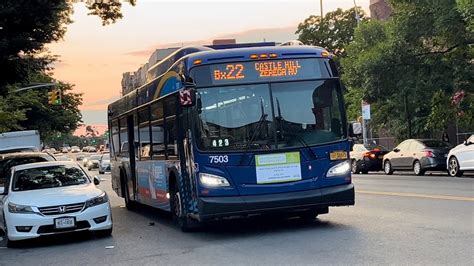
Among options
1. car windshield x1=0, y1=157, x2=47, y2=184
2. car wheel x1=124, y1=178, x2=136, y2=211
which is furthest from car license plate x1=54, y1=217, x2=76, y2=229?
car wheel x1=124, y1=178, x2=136, y2=211

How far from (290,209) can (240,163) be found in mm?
1092

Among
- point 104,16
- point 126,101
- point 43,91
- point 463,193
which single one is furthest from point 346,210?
point 43,91

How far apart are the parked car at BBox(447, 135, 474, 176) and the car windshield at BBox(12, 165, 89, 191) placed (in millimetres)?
13605

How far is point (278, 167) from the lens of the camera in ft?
32.5

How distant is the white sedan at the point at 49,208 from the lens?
1059cm

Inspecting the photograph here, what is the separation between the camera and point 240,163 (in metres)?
9.77

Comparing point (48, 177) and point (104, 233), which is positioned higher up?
point (48, 177)

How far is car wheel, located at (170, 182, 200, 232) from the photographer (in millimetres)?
10961

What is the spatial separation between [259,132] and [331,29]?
5314 centimetres

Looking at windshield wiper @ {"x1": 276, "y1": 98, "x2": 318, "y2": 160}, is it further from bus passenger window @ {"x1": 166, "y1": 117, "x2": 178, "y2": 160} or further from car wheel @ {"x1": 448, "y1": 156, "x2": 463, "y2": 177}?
car wheel @ {"x1": 448, "y1": 156, "x2": 463, "y2": 177}

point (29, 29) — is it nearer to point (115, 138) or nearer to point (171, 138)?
point (115, 138)

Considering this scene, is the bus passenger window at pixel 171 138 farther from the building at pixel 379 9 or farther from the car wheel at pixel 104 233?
the building at pixel 379 9

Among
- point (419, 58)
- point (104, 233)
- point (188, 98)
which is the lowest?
point (104, 233)

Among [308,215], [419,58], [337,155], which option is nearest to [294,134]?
[337,155]
